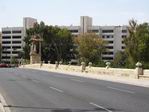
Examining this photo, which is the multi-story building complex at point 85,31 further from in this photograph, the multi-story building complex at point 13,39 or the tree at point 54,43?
the tree at point 54,43

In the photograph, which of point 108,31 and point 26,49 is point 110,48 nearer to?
point 108,31

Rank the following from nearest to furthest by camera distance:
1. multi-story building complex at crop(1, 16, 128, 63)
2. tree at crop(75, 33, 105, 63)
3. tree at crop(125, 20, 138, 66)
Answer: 1. tree at crop(125, 20, 138, 66)
2. tree at crop(75, 33, 105, 63)
3. multi-story building complex at crop(1, 16, 128, 63)

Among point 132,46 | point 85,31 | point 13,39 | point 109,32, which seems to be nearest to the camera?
point 132,46

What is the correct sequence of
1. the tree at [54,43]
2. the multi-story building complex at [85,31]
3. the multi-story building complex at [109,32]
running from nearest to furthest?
the tree at [54,43] < the multi-story building complex at [109,32] < the multi-story building complex at [85,31]

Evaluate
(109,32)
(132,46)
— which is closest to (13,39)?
(109,32)

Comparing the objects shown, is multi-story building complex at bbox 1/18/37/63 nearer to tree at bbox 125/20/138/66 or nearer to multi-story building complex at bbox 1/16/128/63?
multi-story building complex at bbox 1/16/128/63

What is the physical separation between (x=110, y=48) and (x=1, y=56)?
152 feet

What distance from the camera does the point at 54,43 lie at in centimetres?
12562

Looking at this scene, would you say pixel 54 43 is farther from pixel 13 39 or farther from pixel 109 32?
pixel 13 39

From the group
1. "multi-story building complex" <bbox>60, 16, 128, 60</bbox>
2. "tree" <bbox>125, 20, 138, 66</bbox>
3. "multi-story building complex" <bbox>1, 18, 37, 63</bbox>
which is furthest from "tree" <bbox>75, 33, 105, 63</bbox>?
"multi-story building complex" <bbox>1, 18, 37, 63</bbox>

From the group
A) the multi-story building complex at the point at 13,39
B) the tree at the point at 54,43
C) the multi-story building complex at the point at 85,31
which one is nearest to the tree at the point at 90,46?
the tree at the point at 54,43

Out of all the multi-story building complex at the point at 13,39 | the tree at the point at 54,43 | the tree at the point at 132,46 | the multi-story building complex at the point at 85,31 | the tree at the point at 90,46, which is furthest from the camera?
the multi-story building complex at the point at 13,39

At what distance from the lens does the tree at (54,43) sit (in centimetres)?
12412

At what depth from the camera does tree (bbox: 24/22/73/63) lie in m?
124
